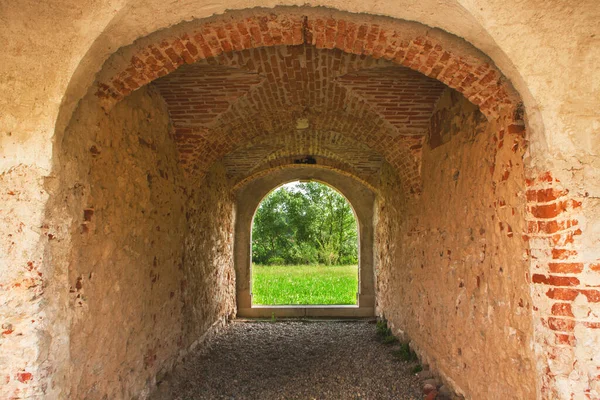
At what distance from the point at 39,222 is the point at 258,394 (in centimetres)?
291

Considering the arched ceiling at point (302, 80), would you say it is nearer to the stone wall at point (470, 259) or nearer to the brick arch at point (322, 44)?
the brick arch at point (322, 44)

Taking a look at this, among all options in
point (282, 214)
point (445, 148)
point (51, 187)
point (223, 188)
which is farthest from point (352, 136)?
point (282, 214)

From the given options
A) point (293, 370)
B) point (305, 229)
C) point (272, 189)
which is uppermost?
point (272, 189)

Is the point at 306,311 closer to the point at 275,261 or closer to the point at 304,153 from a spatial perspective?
the point at 304,153

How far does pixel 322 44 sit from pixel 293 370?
12.2 ft

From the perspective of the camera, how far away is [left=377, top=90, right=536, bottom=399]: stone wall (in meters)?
2.64

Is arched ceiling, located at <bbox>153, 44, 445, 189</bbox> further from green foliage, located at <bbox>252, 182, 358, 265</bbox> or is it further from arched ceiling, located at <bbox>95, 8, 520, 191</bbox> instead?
green foliage, located at <bbox>252, 182, 358, 265</bbox>

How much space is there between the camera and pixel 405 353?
5.31m

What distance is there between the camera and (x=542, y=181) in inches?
88.7

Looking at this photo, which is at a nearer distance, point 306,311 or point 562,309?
point 562,309

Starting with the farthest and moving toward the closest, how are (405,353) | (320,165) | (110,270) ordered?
(320,165)
(405,353)
(110,270)

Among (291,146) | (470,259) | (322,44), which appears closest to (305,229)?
(291,146)

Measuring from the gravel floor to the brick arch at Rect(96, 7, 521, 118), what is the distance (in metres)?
2.86

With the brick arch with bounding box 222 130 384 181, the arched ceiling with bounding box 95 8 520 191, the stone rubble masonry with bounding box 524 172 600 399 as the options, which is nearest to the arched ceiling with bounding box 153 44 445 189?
the arched ceiling with bounding box 95 8 520 191
